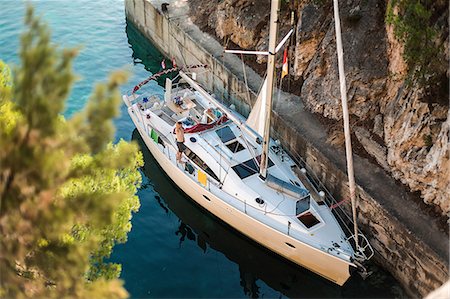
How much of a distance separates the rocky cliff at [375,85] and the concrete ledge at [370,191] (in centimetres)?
64

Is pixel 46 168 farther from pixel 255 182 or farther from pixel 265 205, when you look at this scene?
pixel 255 182

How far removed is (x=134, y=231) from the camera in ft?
68.1

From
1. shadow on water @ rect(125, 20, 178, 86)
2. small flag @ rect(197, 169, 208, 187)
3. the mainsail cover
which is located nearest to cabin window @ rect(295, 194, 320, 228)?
the mainsail cover

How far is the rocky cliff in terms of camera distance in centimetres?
1744

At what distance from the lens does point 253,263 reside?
19828 millimetres

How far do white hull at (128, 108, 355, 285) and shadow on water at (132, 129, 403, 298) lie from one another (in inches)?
17.3

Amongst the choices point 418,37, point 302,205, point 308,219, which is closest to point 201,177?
point 302,205

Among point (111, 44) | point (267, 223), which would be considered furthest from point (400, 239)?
point (111, 44)

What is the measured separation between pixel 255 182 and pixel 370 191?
4.58 m

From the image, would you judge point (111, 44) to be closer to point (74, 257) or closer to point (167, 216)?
point (167, 216)

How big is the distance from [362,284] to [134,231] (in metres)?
9.55

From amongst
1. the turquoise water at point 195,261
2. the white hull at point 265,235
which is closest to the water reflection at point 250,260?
the turquoise water at point 195,261

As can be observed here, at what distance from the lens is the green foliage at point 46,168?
829 cm

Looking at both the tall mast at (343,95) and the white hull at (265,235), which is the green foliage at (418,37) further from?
the white hull at (265,235)
